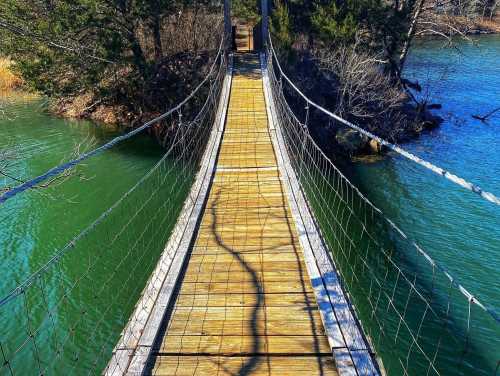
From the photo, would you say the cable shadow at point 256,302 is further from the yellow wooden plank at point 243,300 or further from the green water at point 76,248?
the green water at point 76,248

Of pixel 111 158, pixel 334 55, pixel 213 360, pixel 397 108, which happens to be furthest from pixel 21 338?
pixel 397 108

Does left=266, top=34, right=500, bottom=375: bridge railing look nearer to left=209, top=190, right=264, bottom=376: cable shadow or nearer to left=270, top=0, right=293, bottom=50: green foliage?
left=209, top=190, right=264, bottom=376: cable shadow

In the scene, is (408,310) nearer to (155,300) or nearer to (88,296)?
(155,300)

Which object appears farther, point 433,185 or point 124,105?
point 124,105

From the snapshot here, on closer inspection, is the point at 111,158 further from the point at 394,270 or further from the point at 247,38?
the point at 247,38

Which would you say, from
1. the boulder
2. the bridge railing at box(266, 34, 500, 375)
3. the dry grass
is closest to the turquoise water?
the bridge railing at box(266, 34, 500, 375)

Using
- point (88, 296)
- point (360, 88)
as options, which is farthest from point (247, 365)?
point (360, 88)

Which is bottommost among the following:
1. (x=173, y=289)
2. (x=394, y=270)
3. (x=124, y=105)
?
(x=394, y=270)

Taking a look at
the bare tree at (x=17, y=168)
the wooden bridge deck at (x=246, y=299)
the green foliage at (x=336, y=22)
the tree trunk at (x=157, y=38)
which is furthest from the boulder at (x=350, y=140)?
the wooden bridge deck at (x=246, y=299)
